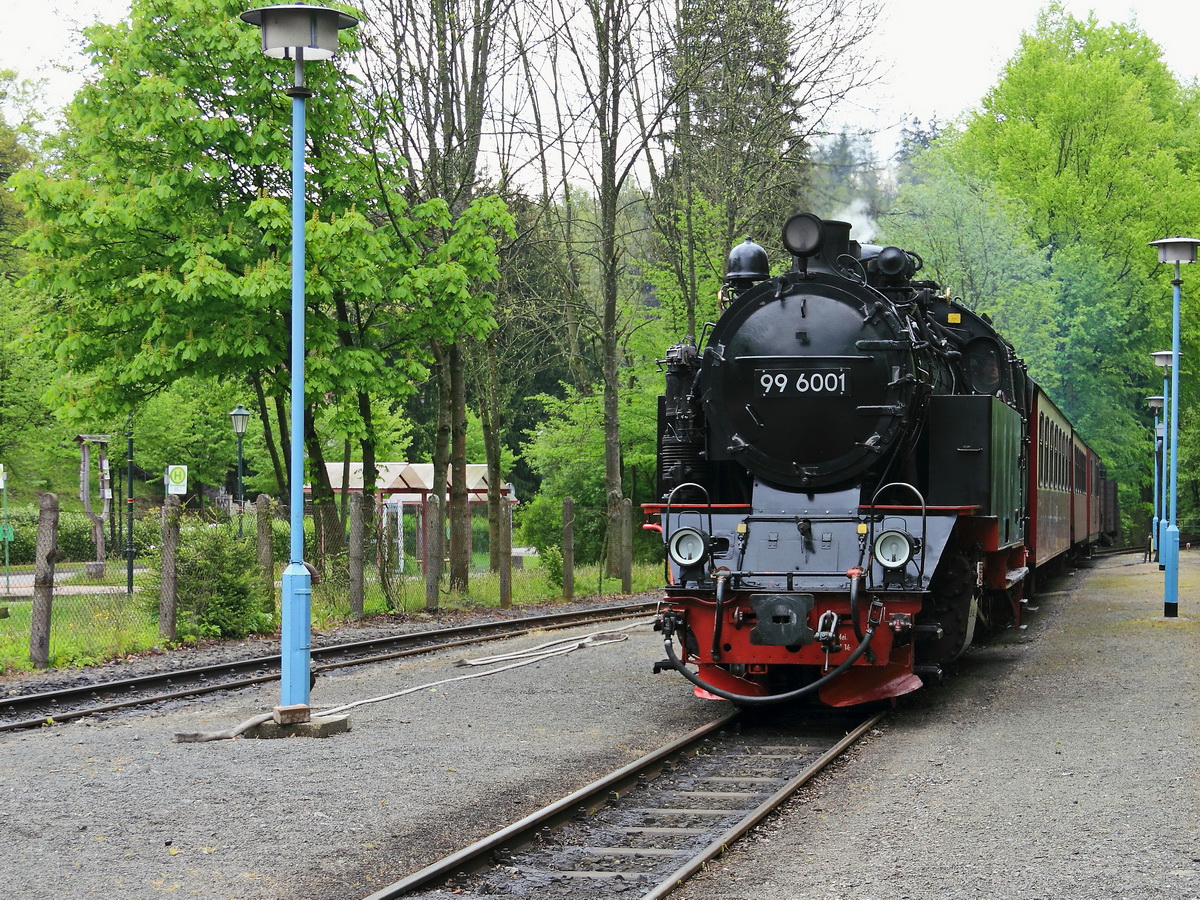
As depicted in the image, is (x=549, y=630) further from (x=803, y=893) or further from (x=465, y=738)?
(x=803, y=893)

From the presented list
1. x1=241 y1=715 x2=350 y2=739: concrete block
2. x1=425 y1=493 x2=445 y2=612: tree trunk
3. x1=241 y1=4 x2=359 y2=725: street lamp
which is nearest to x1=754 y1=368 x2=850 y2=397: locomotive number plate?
x1=241 y1=4 x2=359 y2=725: street lamp

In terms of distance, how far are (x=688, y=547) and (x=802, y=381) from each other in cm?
153

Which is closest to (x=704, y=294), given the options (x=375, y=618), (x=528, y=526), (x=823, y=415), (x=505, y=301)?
(x=505, y=301)

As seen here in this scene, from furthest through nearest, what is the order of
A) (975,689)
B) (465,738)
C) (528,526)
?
(528,526), (975,689), (465,738)

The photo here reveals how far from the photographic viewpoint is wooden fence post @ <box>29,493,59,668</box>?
12336 mm

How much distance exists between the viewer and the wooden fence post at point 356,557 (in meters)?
16.6

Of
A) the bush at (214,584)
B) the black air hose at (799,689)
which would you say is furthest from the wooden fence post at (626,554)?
the black air hose at (799,689)

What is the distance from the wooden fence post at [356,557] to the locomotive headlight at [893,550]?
28.5ft

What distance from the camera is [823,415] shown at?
991 centimetres

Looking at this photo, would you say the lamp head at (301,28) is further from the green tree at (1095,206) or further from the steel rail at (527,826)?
the green tree at (1095,206)

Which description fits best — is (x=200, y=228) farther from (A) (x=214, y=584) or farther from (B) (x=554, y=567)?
(B) (x=554, y=567)

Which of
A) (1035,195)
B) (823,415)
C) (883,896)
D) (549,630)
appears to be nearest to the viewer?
(883,896)

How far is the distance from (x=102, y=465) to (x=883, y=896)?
33.1 metres

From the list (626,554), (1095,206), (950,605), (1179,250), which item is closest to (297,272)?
(950,605)
